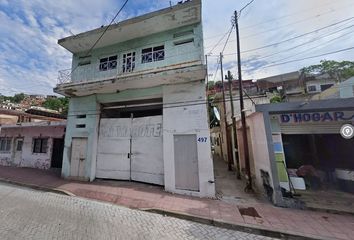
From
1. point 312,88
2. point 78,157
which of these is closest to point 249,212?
point 78,157

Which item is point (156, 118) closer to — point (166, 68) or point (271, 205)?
point (166, 68)

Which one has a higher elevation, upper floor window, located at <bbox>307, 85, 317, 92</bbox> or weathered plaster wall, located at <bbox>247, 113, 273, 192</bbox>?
upper floor window, located at <bbox>307, 85, 317, 92</bbox>

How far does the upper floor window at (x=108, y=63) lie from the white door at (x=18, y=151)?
987 cm

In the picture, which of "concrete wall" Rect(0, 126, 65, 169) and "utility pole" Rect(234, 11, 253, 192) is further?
"concrete wall" Rect(0, 126, 65, 169)

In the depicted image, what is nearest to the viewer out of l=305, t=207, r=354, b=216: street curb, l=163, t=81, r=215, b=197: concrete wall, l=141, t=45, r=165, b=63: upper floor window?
l=305, t=207, r=354, b=216: street curb

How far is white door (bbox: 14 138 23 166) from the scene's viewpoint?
13.7 meters

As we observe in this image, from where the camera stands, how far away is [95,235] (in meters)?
4.38

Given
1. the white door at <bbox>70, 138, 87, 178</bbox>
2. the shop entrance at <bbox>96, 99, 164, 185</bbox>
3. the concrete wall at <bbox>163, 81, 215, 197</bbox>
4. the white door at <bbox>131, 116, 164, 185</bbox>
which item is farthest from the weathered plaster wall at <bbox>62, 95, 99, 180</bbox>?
the concrete wall at <bbox>163, 81, 215, 197</bbox>

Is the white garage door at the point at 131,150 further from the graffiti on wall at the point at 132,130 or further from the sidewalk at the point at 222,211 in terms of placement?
the sidewalk at the point at 222,211

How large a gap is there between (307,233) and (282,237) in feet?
2.30

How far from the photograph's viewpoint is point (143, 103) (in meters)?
9.86

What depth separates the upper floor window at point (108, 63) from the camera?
1027 centimetres

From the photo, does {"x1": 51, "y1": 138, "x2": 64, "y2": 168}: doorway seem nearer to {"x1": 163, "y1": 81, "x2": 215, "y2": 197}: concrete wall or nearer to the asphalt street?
the asphalt street

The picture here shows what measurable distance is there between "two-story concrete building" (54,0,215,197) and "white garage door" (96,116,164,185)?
49 millimetres
